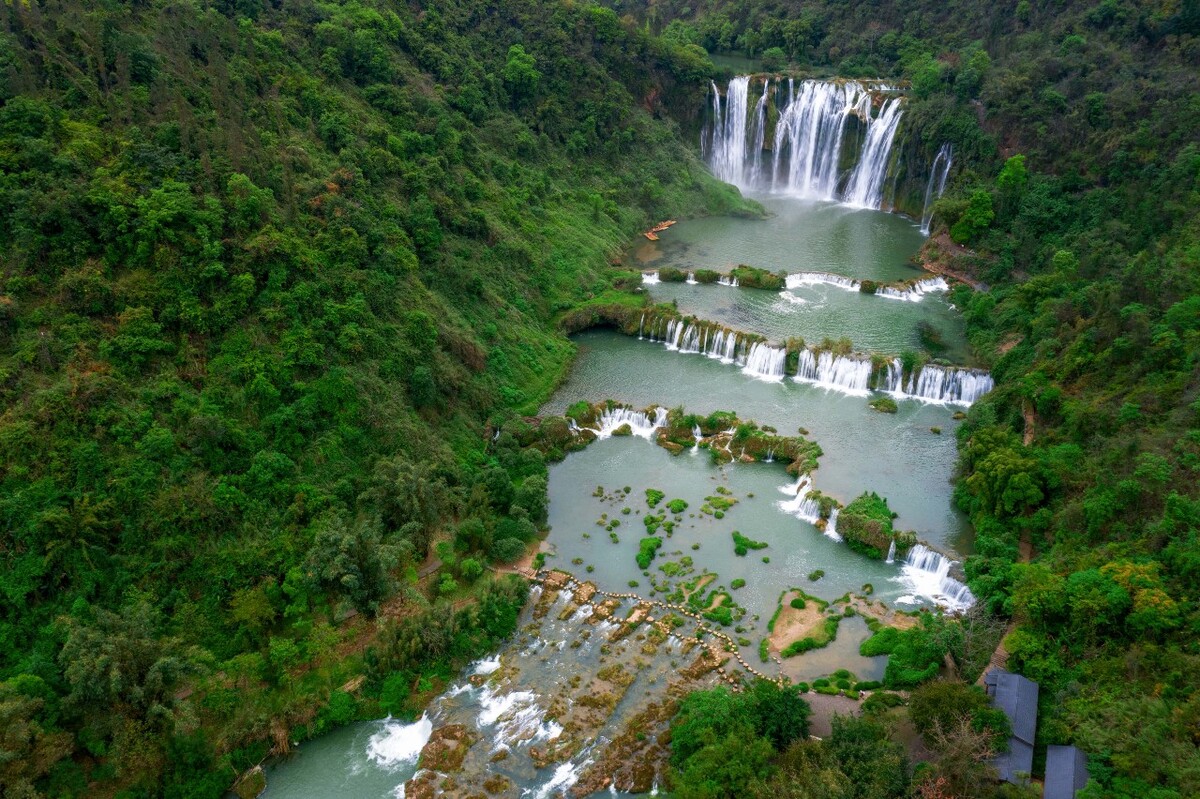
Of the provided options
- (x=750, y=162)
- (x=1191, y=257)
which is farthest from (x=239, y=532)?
(x=750, y=162)

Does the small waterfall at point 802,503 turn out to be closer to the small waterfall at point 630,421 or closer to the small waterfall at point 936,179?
the small waterfall at point 630,421

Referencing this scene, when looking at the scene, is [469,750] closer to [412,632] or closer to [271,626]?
[412,632]

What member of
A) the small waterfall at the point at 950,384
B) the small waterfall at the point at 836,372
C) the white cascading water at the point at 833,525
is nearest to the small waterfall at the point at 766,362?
the small waterfall at the point at 836,372

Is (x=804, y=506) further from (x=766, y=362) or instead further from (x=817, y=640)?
(x=766, y=362)

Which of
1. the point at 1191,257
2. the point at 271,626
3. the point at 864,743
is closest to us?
the point at 864,743

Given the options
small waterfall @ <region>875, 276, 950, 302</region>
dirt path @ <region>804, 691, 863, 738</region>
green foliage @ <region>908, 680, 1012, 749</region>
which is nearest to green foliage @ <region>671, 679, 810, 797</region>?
dirt path @ <region>804, 691, 863, 738</region>
